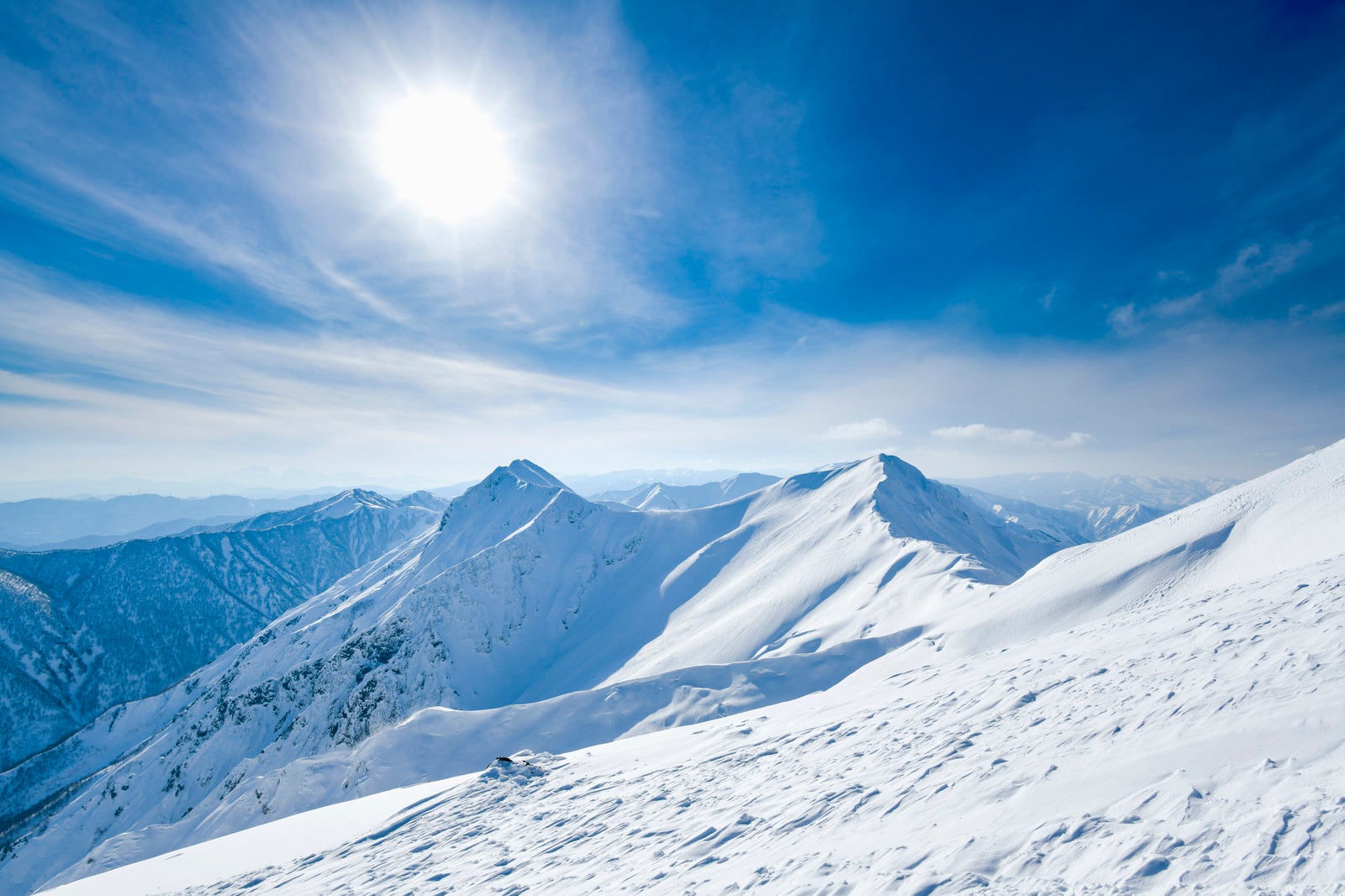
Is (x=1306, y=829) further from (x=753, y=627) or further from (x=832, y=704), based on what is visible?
(x=753, y=627)

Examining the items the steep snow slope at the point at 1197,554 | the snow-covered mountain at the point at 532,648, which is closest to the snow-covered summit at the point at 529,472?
the snow-covered mountain at the point at 532,648

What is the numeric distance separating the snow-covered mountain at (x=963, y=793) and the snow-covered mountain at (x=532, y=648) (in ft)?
69.5

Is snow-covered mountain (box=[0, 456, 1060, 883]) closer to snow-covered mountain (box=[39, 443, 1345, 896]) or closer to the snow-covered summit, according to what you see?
the snow-covered summit

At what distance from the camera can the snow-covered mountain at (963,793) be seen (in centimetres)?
607

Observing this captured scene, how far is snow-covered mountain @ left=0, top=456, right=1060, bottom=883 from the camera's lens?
38844mm

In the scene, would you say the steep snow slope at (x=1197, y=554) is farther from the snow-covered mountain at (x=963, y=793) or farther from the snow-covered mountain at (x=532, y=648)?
the snow-covered mountain at (x=532, y=648)

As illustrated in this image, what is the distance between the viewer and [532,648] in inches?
3713

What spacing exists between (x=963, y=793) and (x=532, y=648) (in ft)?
317

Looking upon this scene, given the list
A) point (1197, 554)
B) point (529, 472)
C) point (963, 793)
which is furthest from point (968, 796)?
point (529, 472)

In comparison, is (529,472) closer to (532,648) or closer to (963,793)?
(532,648)

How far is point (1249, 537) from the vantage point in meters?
24.6

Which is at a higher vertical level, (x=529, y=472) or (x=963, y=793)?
(x=529, y=472)

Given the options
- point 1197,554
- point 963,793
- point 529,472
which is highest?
point 529,472

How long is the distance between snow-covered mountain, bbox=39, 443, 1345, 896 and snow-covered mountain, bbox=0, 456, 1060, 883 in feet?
69.5
